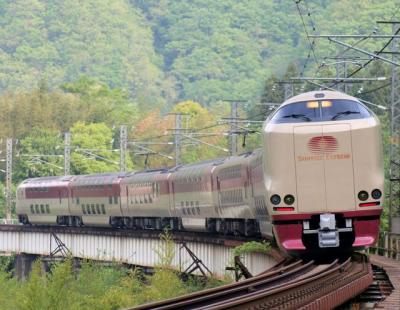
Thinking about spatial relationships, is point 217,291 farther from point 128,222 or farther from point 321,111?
point 128,222

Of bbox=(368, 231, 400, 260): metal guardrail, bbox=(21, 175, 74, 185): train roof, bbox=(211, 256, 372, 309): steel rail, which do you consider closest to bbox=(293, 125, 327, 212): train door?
bbox=(211, 256, 372, 309): steel rail

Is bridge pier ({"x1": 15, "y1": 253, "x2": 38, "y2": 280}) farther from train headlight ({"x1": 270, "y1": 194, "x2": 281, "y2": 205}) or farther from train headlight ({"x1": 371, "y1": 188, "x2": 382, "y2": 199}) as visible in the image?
train headlight ({"x1": 371, "y1": 188, "x2": 382, "y2": 199})

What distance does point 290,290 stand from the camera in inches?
806

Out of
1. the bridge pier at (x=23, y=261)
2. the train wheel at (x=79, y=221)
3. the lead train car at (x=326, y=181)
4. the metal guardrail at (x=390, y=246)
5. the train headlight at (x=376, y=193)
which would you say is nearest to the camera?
the lead train car at (x=326, y=181)

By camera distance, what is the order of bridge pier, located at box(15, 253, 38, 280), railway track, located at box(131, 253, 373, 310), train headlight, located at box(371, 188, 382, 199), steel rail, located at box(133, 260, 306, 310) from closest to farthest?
1. steel rail, located at box(133, 260, 306, 310)
2. railway track, located at box(131, 253, 373, 310)
3. train headlight, located at box(371, 188, 382, 199)
4. bridge pier, located at box(15, 253, 38, 280)

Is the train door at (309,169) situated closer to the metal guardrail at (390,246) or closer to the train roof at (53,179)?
the metal guardrail at (390,246)

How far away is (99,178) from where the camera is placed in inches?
2625

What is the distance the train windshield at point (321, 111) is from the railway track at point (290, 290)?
2.91 m

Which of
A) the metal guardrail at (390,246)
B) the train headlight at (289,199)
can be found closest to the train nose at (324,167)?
the train headlight at (289,199)

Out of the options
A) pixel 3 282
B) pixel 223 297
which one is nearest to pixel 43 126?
pixel 3 282

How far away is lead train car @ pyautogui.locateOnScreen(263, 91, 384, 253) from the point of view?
2700cm

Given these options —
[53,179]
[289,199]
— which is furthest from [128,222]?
[289,199]

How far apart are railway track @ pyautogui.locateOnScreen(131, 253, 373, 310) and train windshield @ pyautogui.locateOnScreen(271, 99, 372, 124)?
114 inches

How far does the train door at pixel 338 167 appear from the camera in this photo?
88.6 ft
